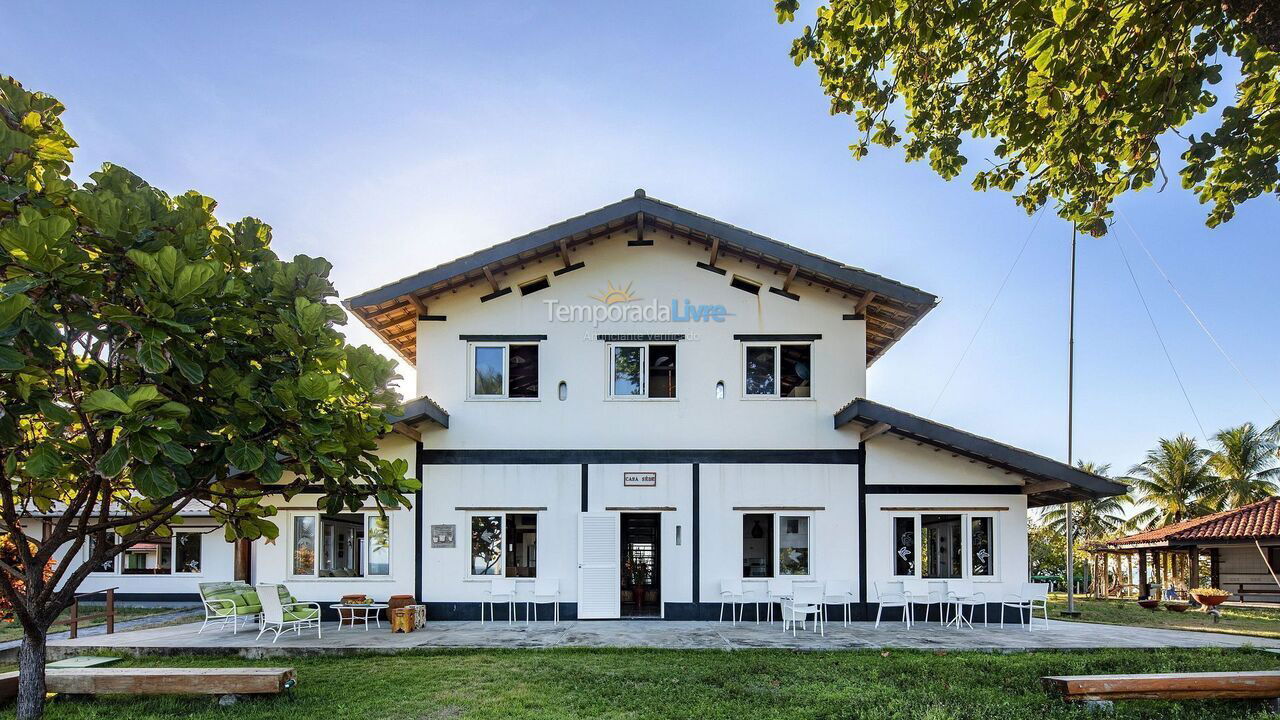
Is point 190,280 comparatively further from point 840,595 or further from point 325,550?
point 840,595

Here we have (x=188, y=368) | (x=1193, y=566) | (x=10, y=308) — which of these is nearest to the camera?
(x=10, y=308)

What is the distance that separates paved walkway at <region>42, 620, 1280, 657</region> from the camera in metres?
9.94

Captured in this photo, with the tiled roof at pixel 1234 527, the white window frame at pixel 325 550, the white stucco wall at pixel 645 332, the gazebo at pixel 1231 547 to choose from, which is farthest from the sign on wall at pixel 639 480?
the tiled roof at pixel 1234 527

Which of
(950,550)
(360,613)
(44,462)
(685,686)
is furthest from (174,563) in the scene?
(950,550)

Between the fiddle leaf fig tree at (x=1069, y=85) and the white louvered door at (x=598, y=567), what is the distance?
759cm

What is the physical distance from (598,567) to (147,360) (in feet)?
30.2

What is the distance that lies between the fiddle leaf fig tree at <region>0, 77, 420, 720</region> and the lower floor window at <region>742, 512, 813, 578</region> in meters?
8.18

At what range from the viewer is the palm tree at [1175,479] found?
107 feet

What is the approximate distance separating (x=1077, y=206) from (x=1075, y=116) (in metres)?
1.01

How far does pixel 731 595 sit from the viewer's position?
12477mm

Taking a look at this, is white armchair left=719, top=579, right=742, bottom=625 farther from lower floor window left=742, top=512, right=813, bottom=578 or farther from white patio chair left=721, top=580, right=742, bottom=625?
lower floor window left=742, top=512, right=813, bottom=578

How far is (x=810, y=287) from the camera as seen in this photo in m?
13.3

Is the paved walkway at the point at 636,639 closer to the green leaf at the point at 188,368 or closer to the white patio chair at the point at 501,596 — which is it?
the white patio chair at the point at 501,596

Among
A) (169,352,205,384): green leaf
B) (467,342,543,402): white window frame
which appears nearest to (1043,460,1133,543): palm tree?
(467,342,543,402): white window frame
